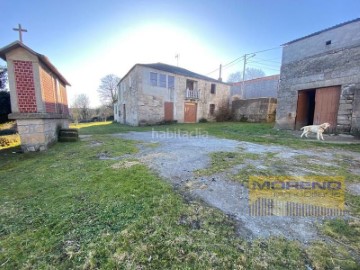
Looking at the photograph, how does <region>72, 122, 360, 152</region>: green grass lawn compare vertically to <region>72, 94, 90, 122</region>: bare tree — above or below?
below

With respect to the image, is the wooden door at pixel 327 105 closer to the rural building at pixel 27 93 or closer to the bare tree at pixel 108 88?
A: the rural building at pixel 27 93

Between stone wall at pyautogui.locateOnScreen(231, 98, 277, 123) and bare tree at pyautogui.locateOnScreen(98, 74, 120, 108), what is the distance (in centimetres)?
2430

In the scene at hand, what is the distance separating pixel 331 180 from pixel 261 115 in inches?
554

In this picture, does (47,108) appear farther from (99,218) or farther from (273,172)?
(273,172)

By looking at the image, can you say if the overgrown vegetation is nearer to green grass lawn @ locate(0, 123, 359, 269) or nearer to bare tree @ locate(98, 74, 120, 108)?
green grass lawn @ locate(0, 123, 359, 269)

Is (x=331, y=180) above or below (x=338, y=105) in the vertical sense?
below

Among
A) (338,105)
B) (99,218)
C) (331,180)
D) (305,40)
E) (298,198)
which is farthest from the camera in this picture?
(305,40)

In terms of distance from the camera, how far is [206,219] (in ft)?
6.26

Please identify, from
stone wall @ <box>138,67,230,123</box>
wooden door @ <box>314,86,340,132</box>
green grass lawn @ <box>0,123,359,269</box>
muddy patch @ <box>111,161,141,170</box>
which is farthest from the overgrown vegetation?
stone wall @ <box>138,67,230,123</box>

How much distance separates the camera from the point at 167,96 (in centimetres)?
1547

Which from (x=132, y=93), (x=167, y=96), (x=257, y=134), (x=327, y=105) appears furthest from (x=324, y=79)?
(x=132, y=93)

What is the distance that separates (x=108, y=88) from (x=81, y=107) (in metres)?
6.17

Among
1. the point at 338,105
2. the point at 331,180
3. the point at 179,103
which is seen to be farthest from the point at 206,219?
the point at 179,103

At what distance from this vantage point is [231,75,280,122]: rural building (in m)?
15.4
